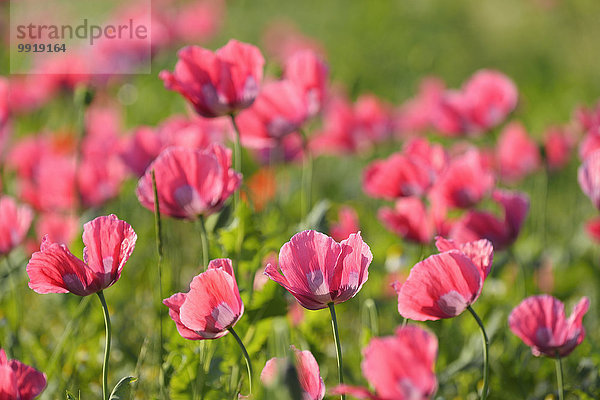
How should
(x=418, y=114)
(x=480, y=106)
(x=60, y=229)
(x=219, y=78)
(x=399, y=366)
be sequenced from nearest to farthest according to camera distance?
(x=399, y=366) < (x=219, y=78) < (x=60, y=229) < (x=480, y=106) < (x=418, y=114)

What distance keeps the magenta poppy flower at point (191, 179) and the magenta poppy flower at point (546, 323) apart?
49 centimetres

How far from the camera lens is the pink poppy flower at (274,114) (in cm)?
155

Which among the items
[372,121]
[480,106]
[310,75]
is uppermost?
[310,75]

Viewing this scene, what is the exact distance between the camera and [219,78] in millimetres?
1314

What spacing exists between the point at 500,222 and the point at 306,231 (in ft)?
1.98

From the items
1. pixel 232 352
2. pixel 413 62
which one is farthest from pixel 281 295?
pixel 413 62

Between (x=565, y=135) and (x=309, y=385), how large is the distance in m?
1.77

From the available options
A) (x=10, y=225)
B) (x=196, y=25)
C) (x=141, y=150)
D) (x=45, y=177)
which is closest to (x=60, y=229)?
(x=45, y=177)

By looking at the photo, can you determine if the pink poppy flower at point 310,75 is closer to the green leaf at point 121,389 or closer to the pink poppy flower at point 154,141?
the pink poppy flower at point 154,141

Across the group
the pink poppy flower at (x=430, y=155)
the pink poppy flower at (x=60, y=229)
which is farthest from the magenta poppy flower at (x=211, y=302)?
the pink poppy flower at (x=60, y=229)

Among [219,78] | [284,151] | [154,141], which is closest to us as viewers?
[219,78]

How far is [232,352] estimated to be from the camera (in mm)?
1293

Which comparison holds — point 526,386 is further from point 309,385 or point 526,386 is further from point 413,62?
point 413,62

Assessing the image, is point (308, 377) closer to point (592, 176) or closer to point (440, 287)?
point (440, 287)
